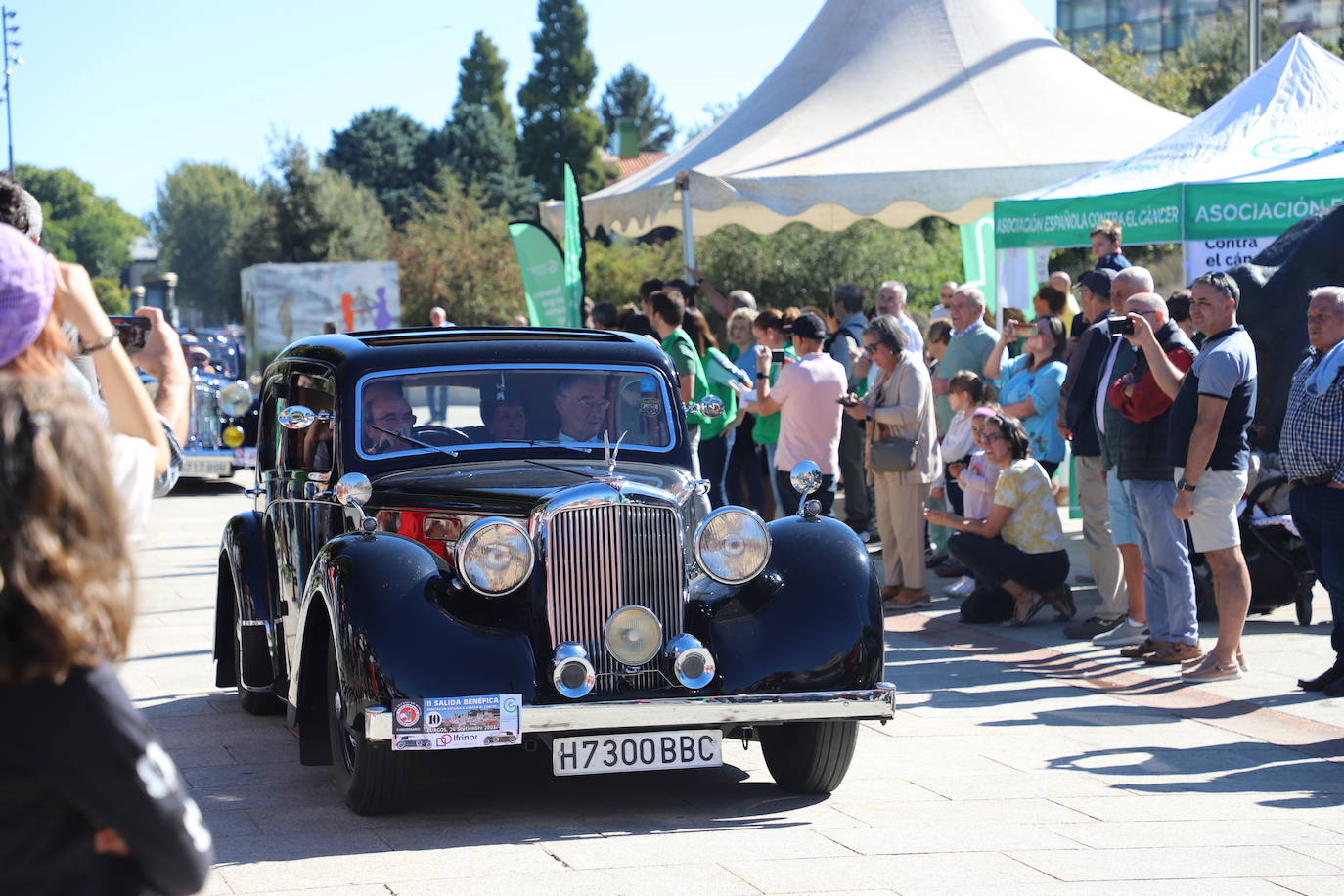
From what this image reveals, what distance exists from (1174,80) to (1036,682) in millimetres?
35301

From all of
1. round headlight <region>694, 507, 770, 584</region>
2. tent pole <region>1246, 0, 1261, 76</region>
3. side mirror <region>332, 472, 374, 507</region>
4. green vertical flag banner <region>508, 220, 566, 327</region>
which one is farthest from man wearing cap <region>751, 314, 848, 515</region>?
tent pole <region>1246, 0, 1261, 76</region>

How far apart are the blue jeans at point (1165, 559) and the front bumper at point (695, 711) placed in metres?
3.09

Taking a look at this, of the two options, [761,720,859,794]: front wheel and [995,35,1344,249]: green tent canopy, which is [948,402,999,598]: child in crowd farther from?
[761,720,859,794]: front wheel

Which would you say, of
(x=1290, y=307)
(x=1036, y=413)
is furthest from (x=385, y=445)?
(x=1290, y=307)

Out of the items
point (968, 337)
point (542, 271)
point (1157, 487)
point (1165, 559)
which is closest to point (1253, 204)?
point (968, 337)

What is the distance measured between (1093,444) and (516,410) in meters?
4.36

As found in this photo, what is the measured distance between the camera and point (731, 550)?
5.98m

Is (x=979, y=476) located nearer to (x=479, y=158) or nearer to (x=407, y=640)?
(x=407, y=640)

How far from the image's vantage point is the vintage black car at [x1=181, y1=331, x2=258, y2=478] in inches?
680

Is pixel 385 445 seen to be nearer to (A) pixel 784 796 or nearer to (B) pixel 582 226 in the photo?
A: (A) pixel 784 796

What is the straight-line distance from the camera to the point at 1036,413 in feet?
37.0

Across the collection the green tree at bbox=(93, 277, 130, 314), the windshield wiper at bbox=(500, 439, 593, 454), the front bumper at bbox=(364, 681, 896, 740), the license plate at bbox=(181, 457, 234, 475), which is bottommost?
the front bumper at bbox=(364, 681, 896, 740)

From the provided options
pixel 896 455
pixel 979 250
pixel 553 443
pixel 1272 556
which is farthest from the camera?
pixel 979 250

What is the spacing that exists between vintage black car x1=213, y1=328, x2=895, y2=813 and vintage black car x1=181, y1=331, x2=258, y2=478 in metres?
9.58
